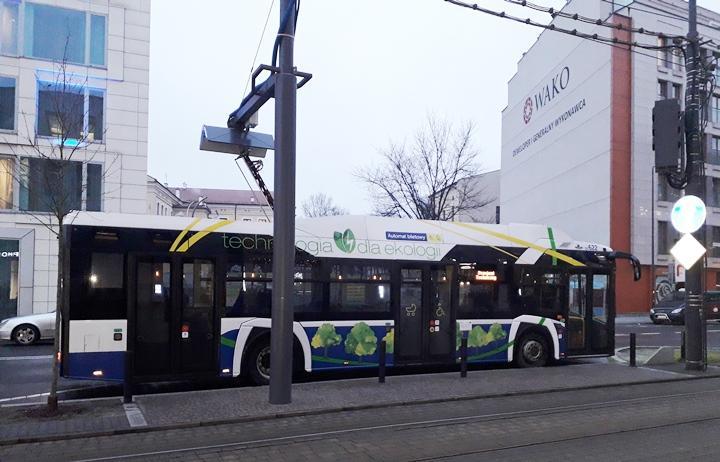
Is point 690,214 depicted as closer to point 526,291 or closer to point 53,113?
point 526,291

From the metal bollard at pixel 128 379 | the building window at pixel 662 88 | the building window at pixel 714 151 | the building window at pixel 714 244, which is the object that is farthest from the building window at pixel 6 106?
the building window at pixel 714 244

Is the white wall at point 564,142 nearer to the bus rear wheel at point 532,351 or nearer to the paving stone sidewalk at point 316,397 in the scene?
the bus rear wheel at point 532,351

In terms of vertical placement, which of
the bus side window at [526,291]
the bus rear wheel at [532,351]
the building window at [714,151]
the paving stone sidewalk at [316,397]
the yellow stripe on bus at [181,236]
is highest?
the building window at [714,151]

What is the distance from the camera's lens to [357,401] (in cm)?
963

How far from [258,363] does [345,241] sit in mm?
2792

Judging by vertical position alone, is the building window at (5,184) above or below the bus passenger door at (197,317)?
above

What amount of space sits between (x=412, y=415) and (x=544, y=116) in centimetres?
4656

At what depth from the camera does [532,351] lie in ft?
44.3

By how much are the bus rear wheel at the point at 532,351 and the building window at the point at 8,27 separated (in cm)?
2443

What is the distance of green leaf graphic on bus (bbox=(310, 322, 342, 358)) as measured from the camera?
11.4 m

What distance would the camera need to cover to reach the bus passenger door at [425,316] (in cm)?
1221

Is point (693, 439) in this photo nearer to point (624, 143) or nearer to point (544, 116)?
point (624, 143)

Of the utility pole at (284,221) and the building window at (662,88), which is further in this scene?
the building window at (662,88)

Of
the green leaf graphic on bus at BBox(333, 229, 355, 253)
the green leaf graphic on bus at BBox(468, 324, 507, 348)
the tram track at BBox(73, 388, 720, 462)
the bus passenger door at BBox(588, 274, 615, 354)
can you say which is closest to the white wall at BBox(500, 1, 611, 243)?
the bus passenger door at BBox(588, 274, 615, 354)
